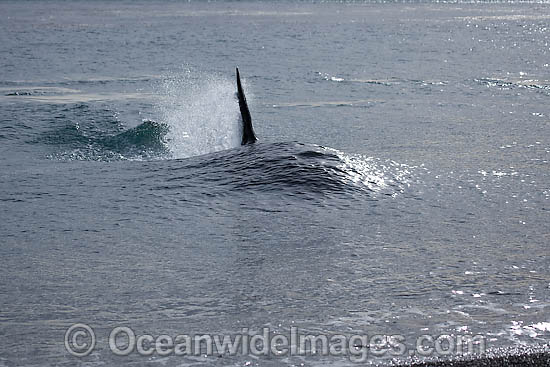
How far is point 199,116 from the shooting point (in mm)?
12617

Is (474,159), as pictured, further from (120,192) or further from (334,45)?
(334,45)

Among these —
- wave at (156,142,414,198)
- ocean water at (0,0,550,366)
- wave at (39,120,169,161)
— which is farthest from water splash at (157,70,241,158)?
wave at (156,142,414,198)

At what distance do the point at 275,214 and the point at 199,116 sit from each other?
18.3 ft

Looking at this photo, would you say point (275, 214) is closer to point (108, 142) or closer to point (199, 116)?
point (108, 142)

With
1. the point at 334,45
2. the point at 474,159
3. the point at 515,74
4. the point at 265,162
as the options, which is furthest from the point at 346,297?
the point at 334,45

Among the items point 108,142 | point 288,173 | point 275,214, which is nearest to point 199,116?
point 108,142

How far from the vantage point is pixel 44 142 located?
36.7ft

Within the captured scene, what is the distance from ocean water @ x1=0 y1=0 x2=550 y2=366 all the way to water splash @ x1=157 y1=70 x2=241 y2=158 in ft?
0.18

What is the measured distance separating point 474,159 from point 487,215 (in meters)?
2.42

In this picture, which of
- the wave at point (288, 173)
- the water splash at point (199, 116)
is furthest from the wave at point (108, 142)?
the wave at point (288, 173)

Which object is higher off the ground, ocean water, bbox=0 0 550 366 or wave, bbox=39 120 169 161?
ocean water, bbox=0 0 550 366

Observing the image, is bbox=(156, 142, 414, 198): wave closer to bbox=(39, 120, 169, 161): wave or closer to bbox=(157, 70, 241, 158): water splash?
bbox=(157, 70, 241, 158): water splash

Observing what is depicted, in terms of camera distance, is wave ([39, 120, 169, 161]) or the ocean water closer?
the ocean water

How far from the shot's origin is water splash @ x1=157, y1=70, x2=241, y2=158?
1088cm
